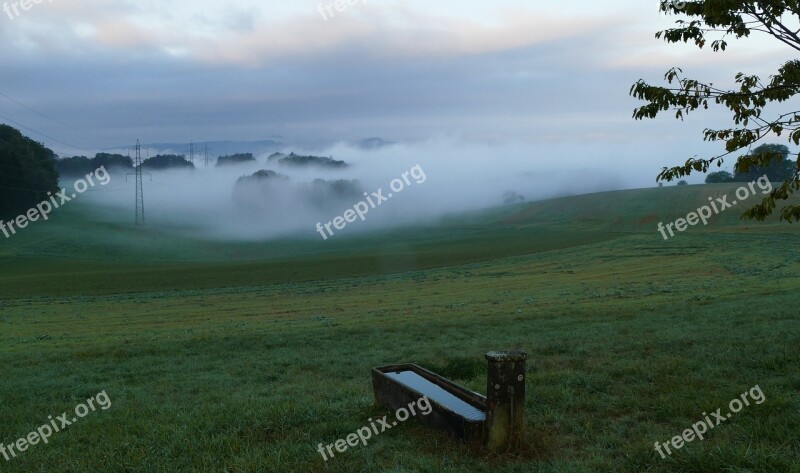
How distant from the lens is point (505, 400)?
6.70 m

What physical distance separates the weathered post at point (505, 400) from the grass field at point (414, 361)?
0.19 metres

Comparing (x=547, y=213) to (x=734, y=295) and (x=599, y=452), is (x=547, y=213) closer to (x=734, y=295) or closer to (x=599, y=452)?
(x=734, y=295)

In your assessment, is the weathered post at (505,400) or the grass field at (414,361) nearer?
the weathered post at (505,400)

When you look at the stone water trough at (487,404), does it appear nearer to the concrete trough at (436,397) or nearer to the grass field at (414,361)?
the concrete trough at (436,397)

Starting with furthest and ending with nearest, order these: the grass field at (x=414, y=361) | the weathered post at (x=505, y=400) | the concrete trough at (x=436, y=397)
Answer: the concrete trough at (x=436, y=397)
the grass field at (x=414, y=361)
the weathered post at (x=505, y=400)

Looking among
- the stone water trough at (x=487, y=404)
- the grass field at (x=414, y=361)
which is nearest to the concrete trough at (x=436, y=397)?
the stone water trough at (x=487, y=404)

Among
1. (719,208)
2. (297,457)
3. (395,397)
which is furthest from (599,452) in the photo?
(719,208)

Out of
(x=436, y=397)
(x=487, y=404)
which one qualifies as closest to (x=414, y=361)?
(x=436, y=397)

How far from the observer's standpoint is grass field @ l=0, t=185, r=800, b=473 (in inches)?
270

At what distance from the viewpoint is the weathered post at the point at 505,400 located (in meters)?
A: 6.61

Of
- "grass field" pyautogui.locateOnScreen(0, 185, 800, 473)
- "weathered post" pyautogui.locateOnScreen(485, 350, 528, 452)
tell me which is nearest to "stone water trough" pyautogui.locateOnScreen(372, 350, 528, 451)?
Answer: "weathered post" pyautogui.locateOnScreen(485, 350, 528, 452)

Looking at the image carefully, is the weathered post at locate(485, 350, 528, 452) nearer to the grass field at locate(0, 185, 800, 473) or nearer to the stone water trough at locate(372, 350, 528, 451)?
the stone water trough at locate(372, 350, 528, 451)

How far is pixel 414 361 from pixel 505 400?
6929mm

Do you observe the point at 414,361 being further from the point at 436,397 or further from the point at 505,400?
the point at 505,400
